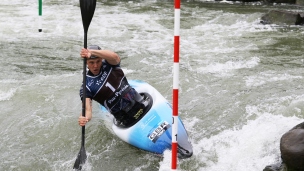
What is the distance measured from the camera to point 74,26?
1049cm

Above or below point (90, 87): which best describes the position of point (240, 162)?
below

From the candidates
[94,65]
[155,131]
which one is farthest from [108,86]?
[155,131]

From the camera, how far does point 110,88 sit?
13.2 feet

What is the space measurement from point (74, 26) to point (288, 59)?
539 cm

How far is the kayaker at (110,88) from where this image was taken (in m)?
3.84

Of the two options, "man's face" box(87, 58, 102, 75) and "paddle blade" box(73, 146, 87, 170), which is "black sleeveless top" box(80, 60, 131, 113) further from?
"paddle blade" box(73, 146, 87, 170)

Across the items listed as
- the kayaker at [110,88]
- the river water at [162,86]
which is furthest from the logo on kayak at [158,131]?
the kayaker at [110,88]

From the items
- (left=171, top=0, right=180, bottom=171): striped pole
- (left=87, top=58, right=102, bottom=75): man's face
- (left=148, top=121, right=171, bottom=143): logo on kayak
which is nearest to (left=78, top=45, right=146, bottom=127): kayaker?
(left=87, top=58, right=102, bottom=75): man's face

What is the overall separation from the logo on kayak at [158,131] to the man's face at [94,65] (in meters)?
0.77

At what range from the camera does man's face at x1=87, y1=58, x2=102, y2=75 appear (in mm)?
3805

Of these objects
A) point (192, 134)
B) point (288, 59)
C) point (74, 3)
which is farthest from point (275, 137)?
point (74, 3)

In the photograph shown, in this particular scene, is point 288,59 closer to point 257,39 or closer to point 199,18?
point 257,39

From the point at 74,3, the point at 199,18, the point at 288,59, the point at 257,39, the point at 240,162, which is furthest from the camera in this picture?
the point at 74,3

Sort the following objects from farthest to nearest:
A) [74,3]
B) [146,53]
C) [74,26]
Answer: [74,3] < [74,26] < [146,53]
